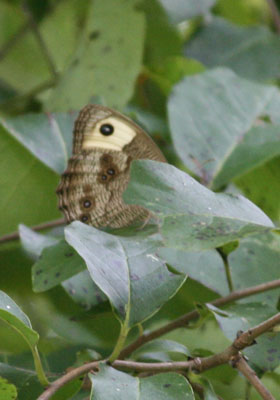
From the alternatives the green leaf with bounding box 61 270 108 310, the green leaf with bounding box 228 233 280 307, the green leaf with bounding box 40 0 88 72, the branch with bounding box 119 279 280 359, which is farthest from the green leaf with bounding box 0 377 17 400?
the green leaf with bounding box 40 0 88 72

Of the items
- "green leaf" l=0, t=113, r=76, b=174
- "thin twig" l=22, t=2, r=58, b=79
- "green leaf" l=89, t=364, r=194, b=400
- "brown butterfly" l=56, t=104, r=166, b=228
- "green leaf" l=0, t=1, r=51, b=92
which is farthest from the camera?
"green leaf" l=0, t=1, r=51, b=92

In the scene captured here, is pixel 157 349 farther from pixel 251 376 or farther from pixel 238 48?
pixel 238 48

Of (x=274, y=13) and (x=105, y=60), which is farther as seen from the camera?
(x=274, y=13)

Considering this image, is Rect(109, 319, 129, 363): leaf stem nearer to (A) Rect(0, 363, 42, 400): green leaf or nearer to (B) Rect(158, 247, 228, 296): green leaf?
(A) Rect(0, 363, 42, 400): green leaf

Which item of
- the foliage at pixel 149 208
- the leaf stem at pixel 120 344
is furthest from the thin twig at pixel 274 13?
the leaf stem at pixel 120 344

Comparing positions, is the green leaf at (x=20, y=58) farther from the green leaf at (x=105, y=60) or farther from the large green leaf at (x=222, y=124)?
the large green leaf at (x=222, y=124)

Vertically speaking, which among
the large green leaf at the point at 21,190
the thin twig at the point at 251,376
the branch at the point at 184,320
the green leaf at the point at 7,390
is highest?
the thin twig at the point at 251,376

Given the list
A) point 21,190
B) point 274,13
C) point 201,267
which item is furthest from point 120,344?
point 274,13
